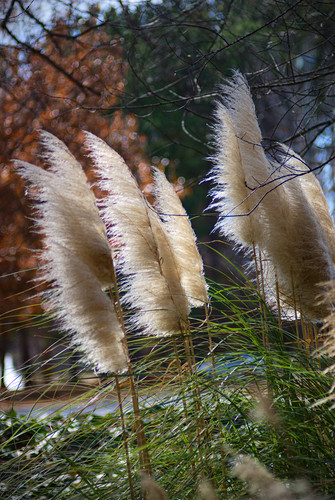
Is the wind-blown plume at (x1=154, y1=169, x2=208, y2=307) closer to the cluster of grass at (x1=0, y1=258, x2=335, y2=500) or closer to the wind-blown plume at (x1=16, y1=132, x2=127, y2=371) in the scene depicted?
the cluster of grass at (x1=0, y1=258, x2=335, y2=500)

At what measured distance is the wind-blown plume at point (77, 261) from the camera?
244cm

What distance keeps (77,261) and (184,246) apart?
0.84m

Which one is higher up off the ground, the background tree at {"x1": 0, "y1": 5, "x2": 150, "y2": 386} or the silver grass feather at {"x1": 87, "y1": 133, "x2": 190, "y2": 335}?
the background tree at {"x1": 0, "y1": 5, "x2": 150, "y2": 386}

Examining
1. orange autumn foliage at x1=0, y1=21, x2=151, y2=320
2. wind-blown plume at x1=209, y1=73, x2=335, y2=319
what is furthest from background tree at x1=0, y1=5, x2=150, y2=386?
wind-blown plume at x1=209, y1=73, x2=335, y2=319

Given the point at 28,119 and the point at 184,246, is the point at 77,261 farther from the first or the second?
the point at 28,119

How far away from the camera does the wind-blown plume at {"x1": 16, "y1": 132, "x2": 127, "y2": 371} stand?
8.02 feet

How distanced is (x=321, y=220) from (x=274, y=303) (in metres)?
0.60

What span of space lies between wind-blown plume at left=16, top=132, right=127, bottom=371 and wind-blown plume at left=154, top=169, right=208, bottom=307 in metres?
0.52

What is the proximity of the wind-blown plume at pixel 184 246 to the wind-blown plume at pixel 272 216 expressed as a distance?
201mm

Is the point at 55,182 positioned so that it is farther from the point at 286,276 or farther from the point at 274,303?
the point at 274,303

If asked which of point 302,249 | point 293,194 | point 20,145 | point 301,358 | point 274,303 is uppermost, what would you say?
point 20,145

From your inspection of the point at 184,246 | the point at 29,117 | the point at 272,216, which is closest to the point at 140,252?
the point at 184,246

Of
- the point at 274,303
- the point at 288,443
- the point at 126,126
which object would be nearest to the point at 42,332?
the point at 126,126

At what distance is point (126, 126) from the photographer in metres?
11.0
